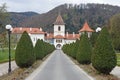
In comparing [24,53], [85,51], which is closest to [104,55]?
[24,53]

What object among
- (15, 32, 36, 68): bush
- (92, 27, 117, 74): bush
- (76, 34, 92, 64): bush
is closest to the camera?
(92, 27, 117, 74): bush

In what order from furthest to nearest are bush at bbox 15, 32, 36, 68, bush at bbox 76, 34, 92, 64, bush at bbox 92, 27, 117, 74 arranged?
1. bush at bbox 76, 34, 92, 64
2. bush at bbox 15, 32, 36, 68
3. bush at bbox 92, 27, 117, 74

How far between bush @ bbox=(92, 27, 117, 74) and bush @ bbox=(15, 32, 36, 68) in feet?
25.5

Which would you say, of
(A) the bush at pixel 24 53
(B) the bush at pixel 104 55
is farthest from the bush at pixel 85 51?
(B) the bush at pixel 104 55

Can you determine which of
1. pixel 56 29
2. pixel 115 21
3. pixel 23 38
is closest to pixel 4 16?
pixel 23 38

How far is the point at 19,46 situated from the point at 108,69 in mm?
10116

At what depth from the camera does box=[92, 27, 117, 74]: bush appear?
22.0 m

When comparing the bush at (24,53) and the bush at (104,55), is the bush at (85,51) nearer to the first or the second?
the bush at (24,53)

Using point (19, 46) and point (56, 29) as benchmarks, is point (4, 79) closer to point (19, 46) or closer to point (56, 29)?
point (19, 46)

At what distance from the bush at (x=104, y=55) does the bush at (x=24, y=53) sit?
Answer: 7.76 meters

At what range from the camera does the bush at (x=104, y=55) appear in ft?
72.3

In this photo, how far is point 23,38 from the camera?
1209 inches

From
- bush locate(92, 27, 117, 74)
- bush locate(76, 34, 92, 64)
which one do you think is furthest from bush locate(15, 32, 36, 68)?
bush locate(92, 27, 117, 74)

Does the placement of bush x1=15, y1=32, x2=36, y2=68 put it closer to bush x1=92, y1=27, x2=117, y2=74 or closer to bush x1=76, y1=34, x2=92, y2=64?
bush x1=76, y1=34, x2=92, y2=64
